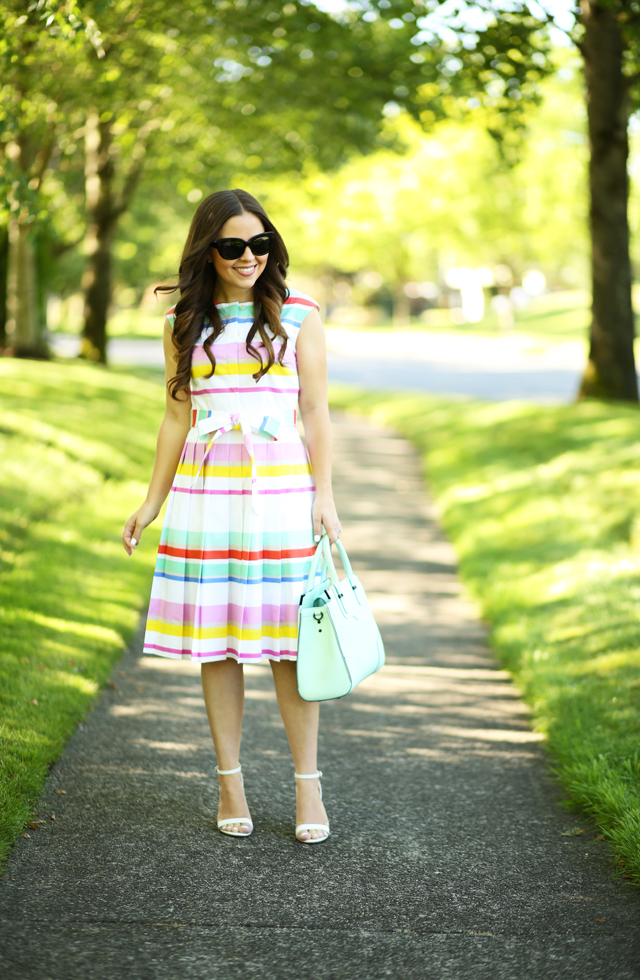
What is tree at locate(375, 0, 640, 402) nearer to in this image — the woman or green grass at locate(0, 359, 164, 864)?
green grass at locate(0, 359, 164, 864)

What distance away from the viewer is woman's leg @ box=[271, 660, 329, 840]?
342 centimetres

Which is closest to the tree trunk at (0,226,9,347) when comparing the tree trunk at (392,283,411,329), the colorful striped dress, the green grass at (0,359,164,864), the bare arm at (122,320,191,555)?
the green grass at (0,359,164,864)

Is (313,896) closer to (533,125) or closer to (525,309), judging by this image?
(533,125)

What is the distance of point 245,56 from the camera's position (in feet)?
48.4

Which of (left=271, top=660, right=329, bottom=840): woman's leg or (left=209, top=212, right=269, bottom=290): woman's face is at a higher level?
(left=209, top=212, right=269, bottom=290): woman's face

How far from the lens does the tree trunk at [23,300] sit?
52.6 feet

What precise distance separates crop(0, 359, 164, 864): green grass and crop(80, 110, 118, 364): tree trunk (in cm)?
789

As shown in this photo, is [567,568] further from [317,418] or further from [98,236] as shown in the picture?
[98,236]

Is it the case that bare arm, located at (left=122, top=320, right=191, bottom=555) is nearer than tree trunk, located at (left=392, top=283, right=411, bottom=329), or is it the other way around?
bare arm, located at (left=122, top=320, right=191, bottom=555)

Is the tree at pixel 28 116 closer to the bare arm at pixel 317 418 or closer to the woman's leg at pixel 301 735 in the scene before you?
the bare arm at pixel 317 418

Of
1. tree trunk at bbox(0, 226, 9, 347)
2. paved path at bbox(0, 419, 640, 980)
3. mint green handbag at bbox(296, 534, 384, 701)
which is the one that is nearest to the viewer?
paved path at bbox(0, 419, 640, 980)

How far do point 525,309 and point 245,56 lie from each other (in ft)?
167

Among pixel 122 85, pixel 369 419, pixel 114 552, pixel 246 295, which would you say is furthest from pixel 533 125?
pixel 246 295

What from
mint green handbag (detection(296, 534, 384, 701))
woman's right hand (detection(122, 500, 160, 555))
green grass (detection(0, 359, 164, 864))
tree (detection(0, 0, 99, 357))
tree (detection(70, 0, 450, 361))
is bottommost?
green grass (detection(0, 359, 164, 864))
